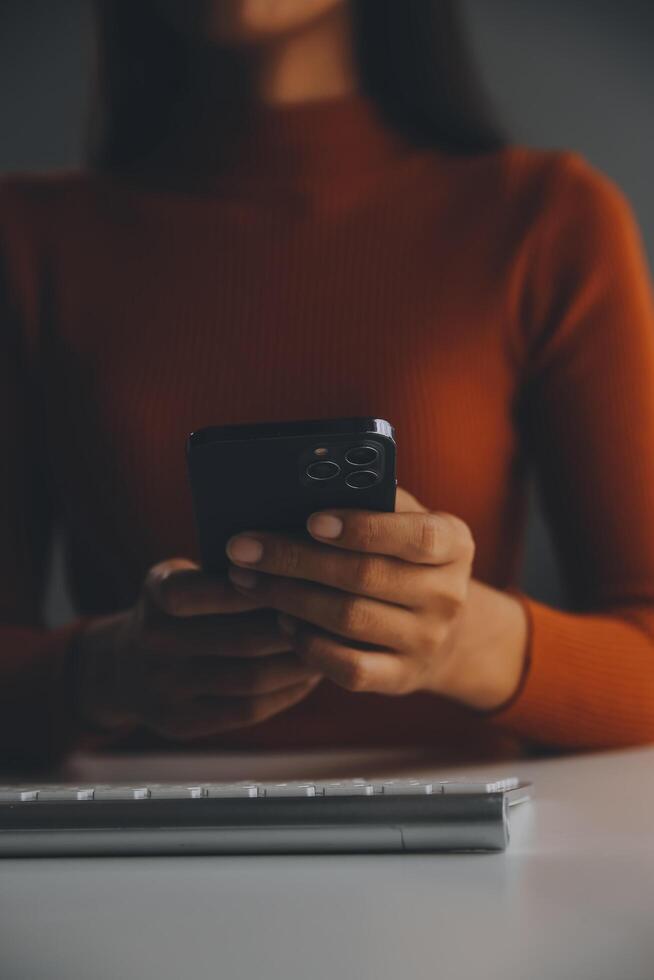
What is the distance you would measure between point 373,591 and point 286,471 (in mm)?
96

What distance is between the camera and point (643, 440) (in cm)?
79

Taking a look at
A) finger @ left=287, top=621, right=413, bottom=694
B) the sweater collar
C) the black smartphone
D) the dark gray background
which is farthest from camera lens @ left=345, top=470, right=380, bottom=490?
the dark gray background

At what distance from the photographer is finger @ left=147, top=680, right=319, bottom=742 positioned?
0.61 m

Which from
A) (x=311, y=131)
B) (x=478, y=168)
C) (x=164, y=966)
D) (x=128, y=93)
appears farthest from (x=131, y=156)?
(x=164, y=966)

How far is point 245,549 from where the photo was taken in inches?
19.1

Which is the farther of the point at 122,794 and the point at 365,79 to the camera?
the point at 365,79

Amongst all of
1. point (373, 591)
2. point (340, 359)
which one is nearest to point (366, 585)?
point (373, 591)

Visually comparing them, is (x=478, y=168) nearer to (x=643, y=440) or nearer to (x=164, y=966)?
(x=643, y=440)

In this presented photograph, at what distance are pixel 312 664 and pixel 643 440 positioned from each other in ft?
1.29

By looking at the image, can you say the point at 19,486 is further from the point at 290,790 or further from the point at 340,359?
the point at 290,790

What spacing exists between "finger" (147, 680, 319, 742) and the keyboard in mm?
224

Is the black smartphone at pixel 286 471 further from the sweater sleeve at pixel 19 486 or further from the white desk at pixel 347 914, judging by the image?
the sweater sleeve at pixel 19 486

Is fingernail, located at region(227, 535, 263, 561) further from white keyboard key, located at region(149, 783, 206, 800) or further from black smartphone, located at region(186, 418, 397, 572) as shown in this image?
white keyboard key, located at region(149, 783, 206, 800)

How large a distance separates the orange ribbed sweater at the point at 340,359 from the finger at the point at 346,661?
0.22m
